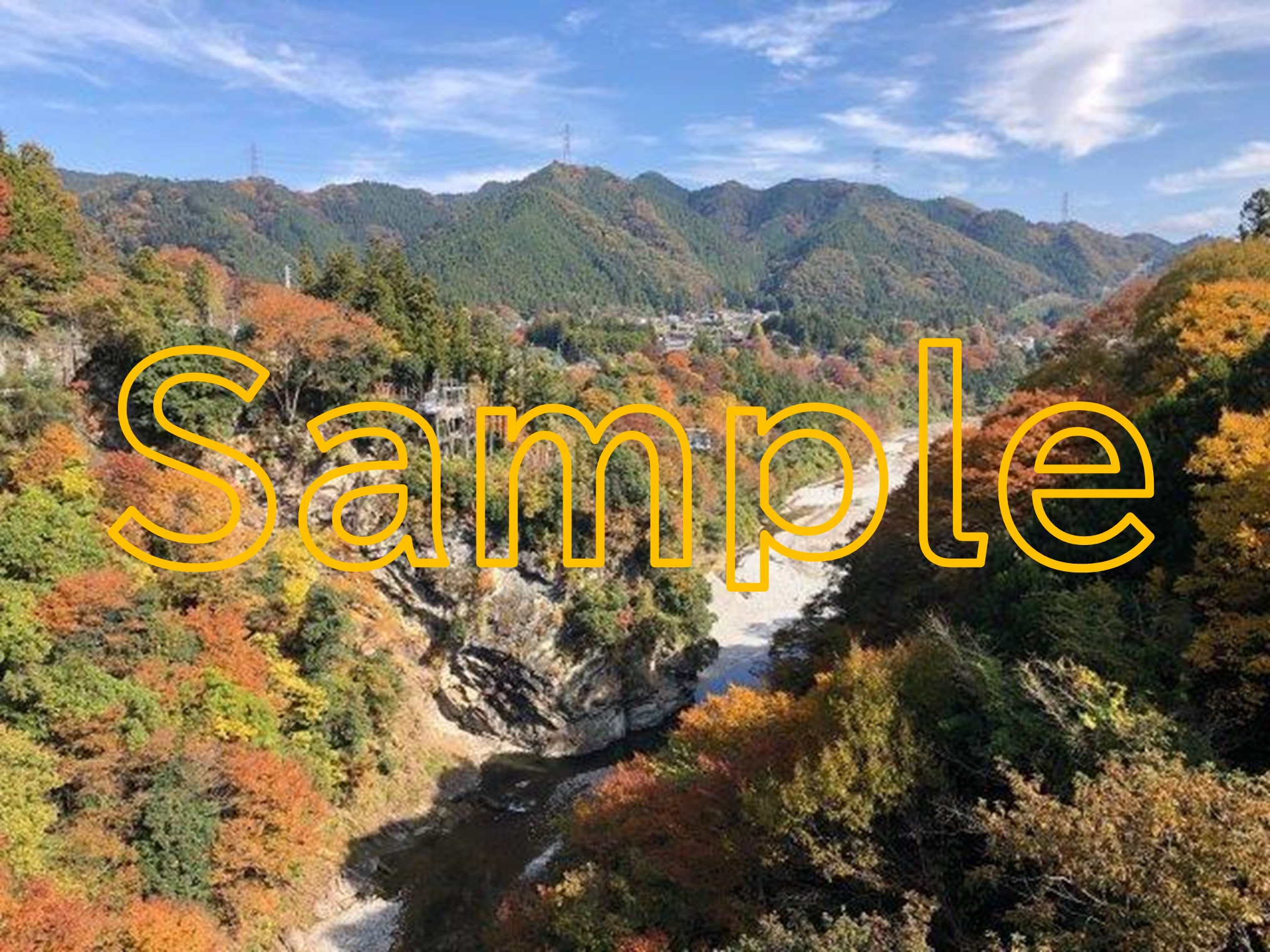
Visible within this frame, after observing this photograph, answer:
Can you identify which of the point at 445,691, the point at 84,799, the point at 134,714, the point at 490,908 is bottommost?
the point at 490,908

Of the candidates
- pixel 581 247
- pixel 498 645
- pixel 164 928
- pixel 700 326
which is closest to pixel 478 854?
pixel 498 645

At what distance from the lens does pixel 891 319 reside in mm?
136375

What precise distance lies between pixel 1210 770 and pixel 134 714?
17.5 meters

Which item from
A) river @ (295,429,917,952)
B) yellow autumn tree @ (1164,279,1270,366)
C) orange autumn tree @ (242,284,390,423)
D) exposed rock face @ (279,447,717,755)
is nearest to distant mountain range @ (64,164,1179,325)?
orange autumn tree @ (242,284,390,423)

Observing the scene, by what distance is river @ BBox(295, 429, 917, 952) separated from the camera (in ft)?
63.4

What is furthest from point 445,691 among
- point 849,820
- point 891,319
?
point 891,319

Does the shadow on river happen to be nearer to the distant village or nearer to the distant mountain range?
the distant village

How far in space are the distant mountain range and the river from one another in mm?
78062

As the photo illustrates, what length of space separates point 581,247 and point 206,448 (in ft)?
393

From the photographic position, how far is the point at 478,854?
22.6 meters

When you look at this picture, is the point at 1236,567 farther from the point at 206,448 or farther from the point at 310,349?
the point at 206,448

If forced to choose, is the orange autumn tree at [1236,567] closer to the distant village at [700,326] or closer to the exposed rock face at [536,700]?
the exposed rock face at [536,700]

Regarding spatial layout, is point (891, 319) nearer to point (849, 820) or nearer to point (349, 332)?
point (349, 332)

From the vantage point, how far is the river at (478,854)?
1933 cm
